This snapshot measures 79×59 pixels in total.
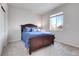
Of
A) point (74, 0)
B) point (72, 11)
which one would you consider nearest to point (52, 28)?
point (72, 11)

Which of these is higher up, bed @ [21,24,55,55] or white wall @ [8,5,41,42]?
white wall @ [8,5,41,42]

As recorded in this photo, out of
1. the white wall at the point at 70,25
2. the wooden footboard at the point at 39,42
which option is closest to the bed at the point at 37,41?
the wooden footboard at the point at 39,42

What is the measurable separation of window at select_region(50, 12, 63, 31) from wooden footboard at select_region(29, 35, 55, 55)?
1451 millimetres

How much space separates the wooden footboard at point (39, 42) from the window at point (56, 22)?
145cm

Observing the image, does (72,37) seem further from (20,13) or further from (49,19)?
(20,13)

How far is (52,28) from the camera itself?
5441 millimetres

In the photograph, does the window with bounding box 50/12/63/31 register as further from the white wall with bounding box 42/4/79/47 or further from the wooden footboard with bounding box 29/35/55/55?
the wooden footboard with bounding box 29/35/55/55

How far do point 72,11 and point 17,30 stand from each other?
3825 mm

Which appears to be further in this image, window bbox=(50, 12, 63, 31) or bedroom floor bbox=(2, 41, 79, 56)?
window bbox=(50, 12, 63, 31)

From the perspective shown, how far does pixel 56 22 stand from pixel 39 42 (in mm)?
2639

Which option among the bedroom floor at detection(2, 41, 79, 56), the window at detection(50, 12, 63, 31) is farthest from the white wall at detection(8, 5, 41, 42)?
the window at detection(50, 12, 63, 31)

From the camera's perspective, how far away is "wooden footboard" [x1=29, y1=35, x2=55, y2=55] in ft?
9.20

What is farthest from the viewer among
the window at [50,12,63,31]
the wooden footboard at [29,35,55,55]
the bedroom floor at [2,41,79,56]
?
the window at [50,12,63,31]

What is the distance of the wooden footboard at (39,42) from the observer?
110 inches
